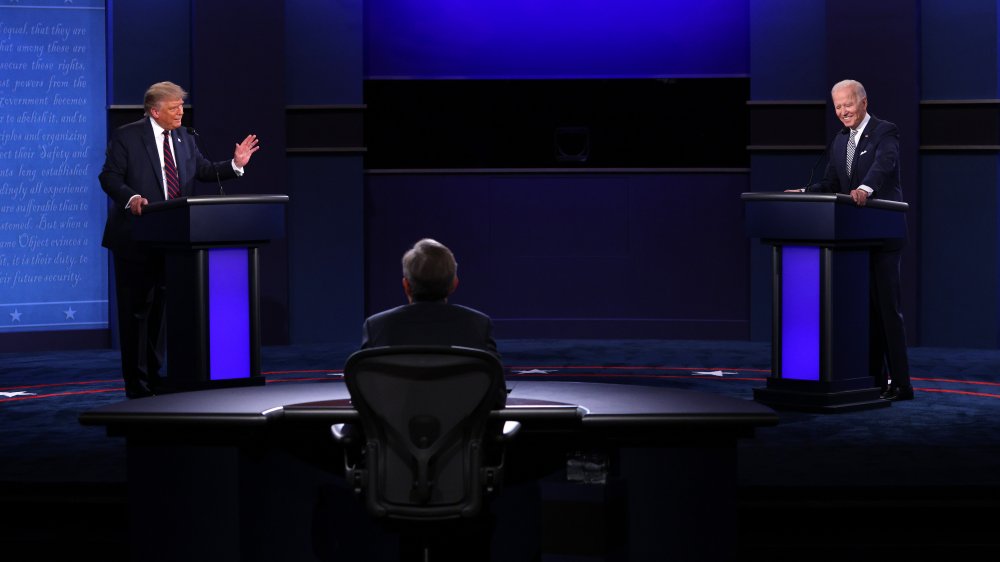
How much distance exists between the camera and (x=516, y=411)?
3482 millimetres

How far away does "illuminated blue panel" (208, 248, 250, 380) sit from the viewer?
6.04m

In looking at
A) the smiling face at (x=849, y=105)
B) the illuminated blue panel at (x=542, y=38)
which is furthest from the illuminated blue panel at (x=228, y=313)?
the illuminated blue panel at (x=542, y=38)

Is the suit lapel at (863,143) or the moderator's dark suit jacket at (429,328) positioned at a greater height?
the suit lapel at (863,143)

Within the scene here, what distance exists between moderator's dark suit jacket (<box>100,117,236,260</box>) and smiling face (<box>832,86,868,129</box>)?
106 inches

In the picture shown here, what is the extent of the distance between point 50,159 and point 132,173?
7.54 ft

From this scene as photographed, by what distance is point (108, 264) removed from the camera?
8.48 metres

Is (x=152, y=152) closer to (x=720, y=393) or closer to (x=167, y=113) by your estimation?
(x=167, y=113)

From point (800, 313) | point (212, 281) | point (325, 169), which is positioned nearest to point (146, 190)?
point (212, 281)

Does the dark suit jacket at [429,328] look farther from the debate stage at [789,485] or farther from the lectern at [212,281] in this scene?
the lectern at [212,281]

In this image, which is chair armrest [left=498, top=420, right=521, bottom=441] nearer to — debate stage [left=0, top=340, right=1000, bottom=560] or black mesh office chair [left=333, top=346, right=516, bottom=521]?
black mesh office chair [left=333, top=346, right=516, bottom=521]

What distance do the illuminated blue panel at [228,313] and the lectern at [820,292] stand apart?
2.19 metres

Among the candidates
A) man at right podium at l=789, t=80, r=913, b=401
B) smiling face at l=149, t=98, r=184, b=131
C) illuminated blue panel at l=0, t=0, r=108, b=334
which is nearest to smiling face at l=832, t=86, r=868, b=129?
man at right podium at l=789, t=80, r=913, b=401

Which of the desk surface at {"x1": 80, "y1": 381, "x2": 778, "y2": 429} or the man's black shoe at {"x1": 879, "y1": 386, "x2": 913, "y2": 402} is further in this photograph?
the man's black shoe at {"x1": 879, "y1": 386, "x2": 913, "y2": 402}

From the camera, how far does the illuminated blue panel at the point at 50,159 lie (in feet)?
27.1
